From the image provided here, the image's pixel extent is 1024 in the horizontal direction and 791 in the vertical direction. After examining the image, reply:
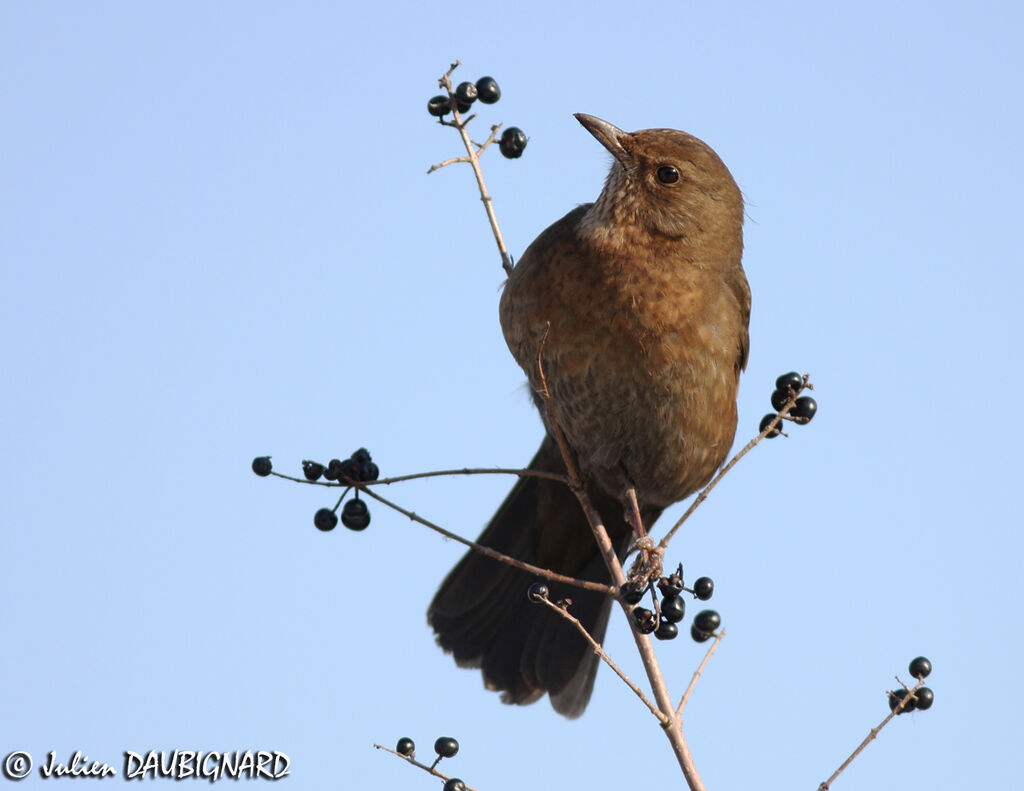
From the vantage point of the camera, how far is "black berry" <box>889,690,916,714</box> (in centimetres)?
442

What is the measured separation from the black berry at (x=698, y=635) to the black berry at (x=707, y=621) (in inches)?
Result: 1.0

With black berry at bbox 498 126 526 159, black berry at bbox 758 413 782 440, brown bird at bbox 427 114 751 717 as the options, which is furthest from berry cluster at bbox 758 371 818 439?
black berry at bbox 498 126 526 159

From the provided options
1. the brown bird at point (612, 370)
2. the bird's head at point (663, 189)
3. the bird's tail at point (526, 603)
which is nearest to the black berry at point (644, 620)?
the brown bird at point (612, 370)

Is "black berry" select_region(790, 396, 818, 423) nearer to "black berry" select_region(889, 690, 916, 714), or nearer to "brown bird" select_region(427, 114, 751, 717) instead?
"brown bird" select_region(427, 114, 751, 717)

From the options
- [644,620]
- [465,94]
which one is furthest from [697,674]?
[465,94]

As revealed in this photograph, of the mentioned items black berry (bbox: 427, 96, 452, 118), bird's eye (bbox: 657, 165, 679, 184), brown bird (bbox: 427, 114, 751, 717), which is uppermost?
bird's eye (bbox: 657, 165, 679, 184)

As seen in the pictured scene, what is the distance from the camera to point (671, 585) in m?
4.38

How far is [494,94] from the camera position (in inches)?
195

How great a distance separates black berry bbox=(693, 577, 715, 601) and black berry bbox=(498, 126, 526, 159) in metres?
1.83

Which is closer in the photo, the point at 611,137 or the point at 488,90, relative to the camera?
the point at 488,90

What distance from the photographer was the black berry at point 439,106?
4703mm

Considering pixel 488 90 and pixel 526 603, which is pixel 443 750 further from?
pixel 488 90

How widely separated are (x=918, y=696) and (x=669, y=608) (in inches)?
36.9

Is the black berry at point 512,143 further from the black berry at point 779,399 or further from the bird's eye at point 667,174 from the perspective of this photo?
the black berry at point 779,399
